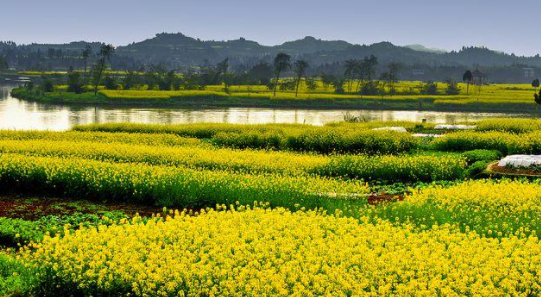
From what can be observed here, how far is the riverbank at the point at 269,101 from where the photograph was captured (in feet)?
328

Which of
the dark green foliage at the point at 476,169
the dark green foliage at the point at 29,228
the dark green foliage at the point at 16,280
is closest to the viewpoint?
the dark green foliage at the point at 16,280

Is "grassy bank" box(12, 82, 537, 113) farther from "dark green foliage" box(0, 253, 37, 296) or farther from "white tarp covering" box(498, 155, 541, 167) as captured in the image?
"dark green foliage" box(0, 253, 37, 296)

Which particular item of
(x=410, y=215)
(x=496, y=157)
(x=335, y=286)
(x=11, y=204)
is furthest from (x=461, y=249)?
(x=496, y=157)

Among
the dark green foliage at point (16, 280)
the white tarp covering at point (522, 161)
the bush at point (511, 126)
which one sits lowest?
the dark green foliage at point (16, 280)

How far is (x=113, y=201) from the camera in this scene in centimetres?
1780

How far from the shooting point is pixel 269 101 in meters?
110

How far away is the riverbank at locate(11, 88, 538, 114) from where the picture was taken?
99.9m

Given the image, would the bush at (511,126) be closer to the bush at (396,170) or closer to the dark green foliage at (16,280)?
the bush at (396,170)

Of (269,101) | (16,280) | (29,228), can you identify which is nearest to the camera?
(16,280)

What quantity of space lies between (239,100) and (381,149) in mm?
81808

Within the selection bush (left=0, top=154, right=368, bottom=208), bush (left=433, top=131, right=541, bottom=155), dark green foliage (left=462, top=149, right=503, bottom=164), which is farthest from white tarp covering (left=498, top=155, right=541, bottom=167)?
bush (left=0, top=154, right=368, bottom=208)

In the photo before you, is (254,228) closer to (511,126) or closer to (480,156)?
(480,156)

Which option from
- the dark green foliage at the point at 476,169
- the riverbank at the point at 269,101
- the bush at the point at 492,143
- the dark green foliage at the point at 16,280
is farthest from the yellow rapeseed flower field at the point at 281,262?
the riverbank at the point at 269,101

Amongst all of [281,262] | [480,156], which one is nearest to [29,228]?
[281,262]
